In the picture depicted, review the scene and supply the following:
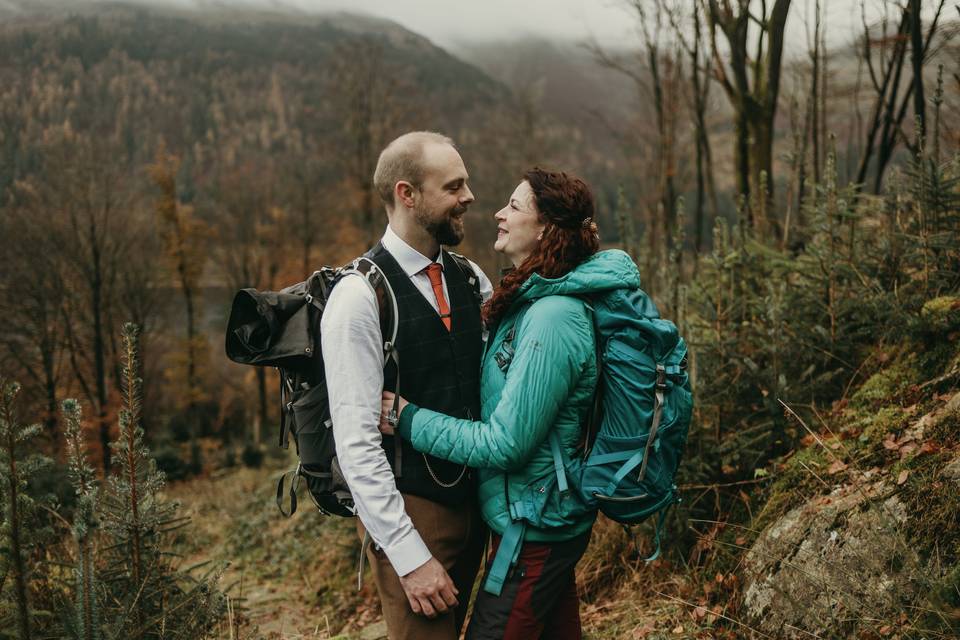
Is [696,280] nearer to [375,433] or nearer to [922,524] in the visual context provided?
[922,524]

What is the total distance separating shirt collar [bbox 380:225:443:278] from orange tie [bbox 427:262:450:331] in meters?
0.04

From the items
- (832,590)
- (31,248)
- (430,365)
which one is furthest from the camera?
(31,248)

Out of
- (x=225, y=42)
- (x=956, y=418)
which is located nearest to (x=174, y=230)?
(x=956, y=418)

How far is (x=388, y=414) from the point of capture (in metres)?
2.16

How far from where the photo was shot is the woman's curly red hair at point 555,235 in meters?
2.20

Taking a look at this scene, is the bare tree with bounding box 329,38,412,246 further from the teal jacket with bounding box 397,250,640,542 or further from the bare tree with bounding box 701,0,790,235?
the teal jacket with bounding box 397,250,640,542

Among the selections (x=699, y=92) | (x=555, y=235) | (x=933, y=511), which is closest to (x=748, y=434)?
(x=933, y=511)

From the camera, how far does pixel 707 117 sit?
9906 mm

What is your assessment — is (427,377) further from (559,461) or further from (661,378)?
(661,378)

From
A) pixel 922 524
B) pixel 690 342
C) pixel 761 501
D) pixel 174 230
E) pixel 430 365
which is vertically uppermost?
pixel 430 365

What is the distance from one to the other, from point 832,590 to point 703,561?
1173 millimetres

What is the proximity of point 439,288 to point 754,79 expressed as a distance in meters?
5.18

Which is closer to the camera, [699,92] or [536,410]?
[536,410]

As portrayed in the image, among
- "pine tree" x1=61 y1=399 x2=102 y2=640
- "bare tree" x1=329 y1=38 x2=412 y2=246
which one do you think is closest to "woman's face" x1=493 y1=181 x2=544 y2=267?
"pine tree" x1=61 y1=399 x2=102 y2=640
